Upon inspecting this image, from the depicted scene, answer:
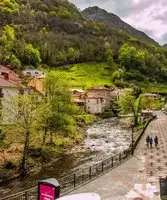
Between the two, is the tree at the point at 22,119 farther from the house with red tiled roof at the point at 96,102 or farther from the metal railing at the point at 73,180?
the house with red tiled roof at the point at 96,102

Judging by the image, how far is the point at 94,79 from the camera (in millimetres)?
179375

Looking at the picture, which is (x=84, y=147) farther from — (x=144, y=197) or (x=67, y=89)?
(x=144, y=197)

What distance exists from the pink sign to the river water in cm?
1965

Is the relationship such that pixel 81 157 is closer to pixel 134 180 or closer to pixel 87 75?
pixel 134 180

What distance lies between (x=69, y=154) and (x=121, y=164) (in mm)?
13706

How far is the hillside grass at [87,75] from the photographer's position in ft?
545

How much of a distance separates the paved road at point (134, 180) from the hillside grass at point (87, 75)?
11931 centimetres

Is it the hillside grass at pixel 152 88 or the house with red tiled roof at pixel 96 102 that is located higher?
the hillside grass at pixel 152 88

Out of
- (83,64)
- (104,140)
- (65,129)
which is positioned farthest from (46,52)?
(65,129)

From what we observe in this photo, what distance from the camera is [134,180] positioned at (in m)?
29.4

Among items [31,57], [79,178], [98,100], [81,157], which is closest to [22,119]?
[81,157]

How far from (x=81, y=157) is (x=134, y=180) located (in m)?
17.8

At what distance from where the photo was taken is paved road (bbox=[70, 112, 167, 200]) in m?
25.0

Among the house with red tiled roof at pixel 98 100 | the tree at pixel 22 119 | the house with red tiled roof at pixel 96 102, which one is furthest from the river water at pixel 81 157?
the house with red tiled roof at pixel 98 100
